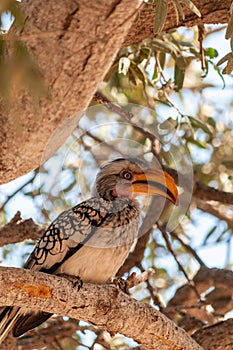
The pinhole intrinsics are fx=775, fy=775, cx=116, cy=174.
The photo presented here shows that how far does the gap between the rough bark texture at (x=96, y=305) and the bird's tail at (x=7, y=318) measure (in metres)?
0.49

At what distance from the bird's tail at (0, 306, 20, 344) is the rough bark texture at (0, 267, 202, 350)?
49 cm

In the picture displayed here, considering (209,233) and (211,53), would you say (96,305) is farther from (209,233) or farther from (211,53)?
(209,233)

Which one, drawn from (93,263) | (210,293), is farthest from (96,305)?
(210,293)

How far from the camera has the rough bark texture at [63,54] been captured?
6.80ft

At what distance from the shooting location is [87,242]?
3.32 m

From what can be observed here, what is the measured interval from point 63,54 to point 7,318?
5.03 ft

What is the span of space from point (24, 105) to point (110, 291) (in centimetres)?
103

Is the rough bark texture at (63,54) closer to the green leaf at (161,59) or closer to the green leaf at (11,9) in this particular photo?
the green leaf at (11,9)

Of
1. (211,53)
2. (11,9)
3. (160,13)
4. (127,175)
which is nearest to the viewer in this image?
(11,9)

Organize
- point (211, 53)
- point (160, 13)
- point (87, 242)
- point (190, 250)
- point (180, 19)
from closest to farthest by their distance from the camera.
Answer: point (160, 13) → point (87, 242) → point (180, 19) → point (211, 53) → point (190, 250)

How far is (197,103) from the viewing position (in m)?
5.96

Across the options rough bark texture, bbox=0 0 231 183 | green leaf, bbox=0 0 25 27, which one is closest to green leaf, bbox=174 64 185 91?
rough bark texture, bbox=0 0 231 183

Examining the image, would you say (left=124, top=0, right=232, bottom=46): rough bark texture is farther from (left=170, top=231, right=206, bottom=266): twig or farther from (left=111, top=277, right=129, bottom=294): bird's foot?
(left=170, top=231, right=206, bottom=266): twig

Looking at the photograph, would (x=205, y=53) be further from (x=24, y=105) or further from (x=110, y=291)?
(x=24, y=105)
